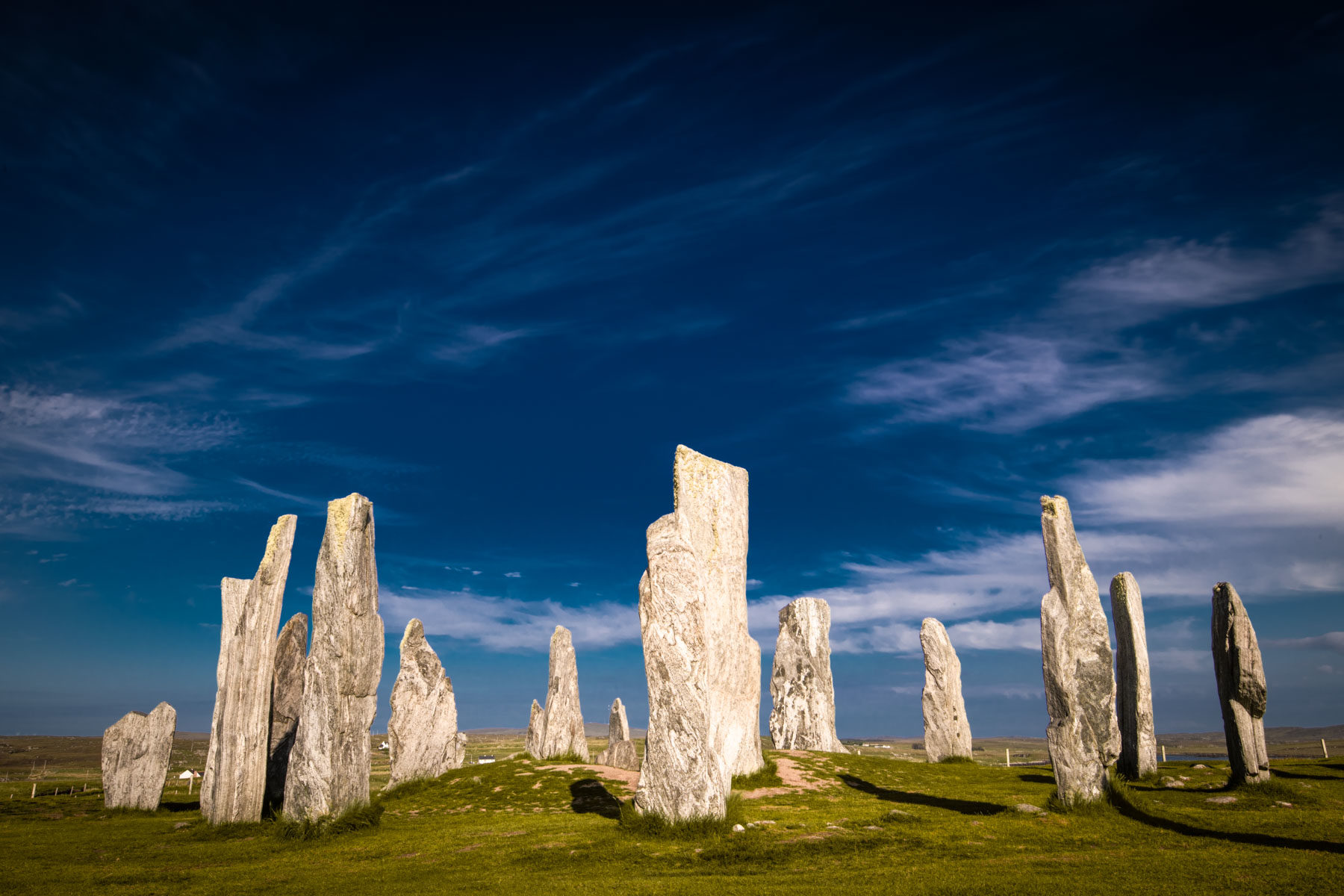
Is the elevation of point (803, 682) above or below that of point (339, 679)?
below

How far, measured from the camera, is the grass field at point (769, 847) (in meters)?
9.41

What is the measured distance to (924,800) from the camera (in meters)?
17.5

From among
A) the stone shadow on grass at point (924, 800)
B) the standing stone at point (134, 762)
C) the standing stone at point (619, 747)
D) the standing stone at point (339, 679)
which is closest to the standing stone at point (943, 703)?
the stone shadow on grass at point (924, 800)

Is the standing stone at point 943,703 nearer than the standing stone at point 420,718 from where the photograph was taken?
No

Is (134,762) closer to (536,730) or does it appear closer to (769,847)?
(536,730)

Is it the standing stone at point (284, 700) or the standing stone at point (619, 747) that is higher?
the standing stone at point (284, 700)

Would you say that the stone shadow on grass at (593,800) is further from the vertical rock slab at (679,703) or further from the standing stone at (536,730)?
the standing stone at (536,730)

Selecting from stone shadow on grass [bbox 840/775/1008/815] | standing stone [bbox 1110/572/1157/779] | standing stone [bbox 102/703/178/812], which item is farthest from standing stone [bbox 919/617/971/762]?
standing stone [bbox 102/703/178/812]

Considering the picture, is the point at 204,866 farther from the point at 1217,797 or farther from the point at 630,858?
the point at 1217,797

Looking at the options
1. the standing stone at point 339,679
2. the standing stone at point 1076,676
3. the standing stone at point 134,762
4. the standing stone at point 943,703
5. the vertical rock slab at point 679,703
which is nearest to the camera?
the vertical rock slab at point 679,703

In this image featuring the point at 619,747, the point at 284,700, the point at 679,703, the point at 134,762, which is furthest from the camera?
the point at 619,747

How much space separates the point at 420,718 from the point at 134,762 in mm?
7122

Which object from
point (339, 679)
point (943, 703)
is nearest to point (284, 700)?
point (339, 679)

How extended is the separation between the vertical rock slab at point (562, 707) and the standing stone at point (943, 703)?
1210 cm
